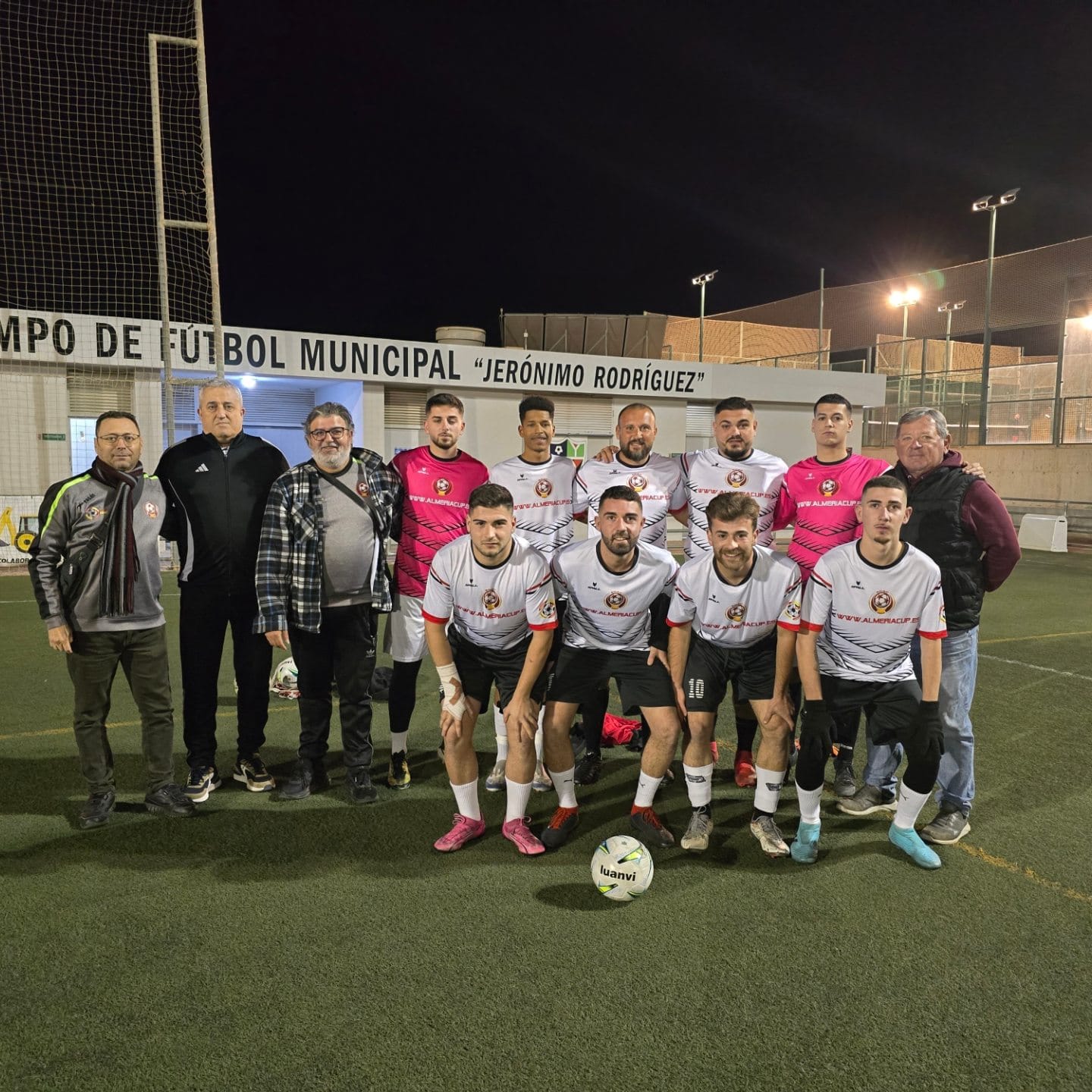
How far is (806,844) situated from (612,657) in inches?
45.8

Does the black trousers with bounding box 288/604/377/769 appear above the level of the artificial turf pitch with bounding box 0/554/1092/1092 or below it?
above

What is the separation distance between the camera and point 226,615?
13.7 ft

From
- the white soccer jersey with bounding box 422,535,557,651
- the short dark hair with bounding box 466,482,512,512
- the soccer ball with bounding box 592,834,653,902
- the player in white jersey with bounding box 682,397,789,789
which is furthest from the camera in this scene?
the player in white jersey with bounding box 682,397,789,789

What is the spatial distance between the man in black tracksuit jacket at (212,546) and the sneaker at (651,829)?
81.6 inches

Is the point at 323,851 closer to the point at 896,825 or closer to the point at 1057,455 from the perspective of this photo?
the point at 896,825

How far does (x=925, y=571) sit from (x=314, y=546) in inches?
112

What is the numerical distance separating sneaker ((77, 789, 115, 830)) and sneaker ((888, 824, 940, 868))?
12.0 ft

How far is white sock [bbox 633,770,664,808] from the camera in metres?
3.80

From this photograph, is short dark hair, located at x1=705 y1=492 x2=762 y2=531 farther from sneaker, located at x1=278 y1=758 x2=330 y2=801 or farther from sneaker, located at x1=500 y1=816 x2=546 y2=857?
sneaker, located at x1=278 y1=758 x2=330 y2=801

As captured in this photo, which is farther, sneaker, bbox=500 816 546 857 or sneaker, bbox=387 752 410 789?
sneaker, bbox=387 752 410 789

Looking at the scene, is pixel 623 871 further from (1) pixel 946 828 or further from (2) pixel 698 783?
(1) pixel 946 828

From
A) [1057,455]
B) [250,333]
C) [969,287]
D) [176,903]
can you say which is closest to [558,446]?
[250,333]

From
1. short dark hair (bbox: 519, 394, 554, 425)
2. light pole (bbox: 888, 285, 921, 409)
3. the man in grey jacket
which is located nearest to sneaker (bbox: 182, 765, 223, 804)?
the man in grey jacket

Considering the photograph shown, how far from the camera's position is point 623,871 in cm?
320
